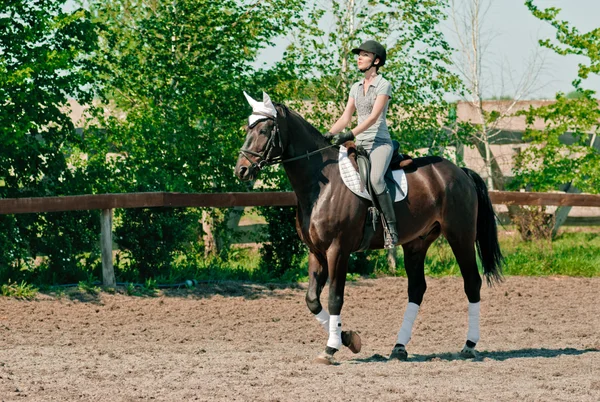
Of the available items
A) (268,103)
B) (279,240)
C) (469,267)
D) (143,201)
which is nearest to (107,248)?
(143,201)

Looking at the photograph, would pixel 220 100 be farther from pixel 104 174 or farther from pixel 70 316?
pixel 70 316

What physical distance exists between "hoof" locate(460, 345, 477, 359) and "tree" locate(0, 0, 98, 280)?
565 cm

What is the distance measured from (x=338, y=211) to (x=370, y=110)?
→ 1.00 m

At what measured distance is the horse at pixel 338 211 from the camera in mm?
7418

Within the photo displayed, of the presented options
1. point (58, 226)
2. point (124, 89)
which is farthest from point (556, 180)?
point (58, 226)

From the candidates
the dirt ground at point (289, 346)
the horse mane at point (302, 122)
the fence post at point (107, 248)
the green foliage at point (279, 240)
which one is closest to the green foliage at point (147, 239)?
the fence post at point (107, 248)

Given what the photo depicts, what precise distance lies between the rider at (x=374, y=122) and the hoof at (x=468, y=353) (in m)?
1.28

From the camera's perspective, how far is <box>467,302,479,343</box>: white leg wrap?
828cm

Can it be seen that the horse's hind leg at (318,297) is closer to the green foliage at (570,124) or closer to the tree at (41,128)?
the tree at (41,128)

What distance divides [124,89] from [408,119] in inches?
182

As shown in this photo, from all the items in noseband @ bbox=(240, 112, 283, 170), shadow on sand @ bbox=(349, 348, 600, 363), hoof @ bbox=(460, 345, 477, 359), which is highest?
noseband @ bbox=(240, 112, 283, 170)

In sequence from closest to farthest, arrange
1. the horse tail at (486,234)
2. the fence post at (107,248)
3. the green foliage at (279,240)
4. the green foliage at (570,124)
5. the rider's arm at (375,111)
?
the rider's arm at (375,111) < the horse tail at (486,234) < the fence post at (107,248) < the green foliage at (279,240) < the green foliage at (570,124)

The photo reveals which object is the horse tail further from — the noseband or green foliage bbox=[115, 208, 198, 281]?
green foliage bbox=[115, 208, 198, 281]

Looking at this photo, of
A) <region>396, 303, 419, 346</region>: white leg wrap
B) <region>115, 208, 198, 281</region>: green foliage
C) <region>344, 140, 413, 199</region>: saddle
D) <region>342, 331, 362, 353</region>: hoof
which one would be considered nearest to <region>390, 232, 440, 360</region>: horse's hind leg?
<region>396, 303, 419, 346</region>: white leg wrap
